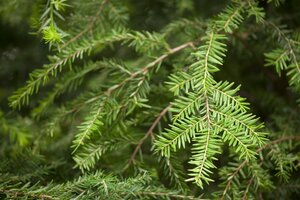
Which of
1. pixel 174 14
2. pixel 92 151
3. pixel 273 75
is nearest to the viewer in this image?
pixel 92 151

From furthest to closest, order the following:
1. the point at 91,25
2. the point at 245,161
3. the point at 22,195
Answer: the point at 91,25 → the point at 245,161 → the point at 22,195

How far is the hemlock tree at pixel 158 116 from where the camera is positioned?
1.02 metres

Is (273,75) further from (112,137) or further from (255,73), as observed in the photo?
(112,137)

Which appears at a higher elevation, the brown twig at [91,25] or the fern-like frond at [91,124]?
the brown twig at [91,25]

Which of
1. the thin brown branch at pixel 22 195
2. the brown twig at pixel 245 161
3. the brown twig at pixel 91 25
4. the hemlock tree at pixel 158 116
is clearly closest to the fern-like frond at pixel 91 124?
the hemlock tree at pixel 158 116

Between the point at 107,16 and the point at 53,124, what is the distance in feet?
1.81

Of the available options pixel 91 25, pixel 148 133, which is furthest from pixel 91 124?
pixel 91 25

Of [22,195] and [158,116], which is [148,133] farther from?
[22,195]

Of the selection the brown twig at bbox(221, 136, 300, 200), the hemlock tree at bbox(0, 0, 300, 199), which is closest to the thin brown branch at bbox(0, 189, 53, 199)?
the hemlock tree at bbox(0, 0, 300, 199)

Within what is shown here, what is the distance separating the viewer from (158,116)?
→ 1304 millimetres

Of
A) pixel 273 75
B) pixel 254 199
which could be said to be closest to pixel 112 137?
pixel 254 199

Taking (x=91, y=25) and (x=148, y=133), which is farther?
(x=91, y=25)

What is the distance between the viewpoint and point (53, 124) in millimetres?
1366

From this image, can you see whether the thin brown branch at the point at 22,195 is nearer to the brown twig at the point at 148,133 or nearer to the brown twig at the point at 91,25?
the brown twig at the point at 148,133
